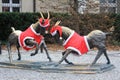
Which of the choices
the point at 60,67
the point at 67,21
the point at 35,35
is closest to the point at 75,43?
the point at 60,67

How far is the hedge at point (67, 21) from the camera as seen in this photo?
Result: 22.6m

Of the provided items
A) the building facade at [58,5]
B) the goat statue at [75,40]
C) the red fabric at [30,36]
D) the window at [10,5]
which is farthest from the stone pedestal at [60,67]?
the window at [10,5]

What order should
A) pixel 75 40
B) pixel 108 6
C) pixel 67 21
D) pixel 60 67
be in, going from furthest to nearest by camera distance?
1. pixel 108 6
2. pixel 67 21
3. pixel 75 40
4. pixel 60 67

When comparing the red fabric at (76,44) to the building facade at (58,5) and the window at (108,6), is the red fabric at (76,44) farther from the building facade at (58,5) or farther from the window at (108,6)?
the window at (108,6)

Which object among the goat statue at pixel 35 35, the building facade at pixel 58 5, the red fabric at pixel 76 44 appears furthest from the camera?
the building facade at pixel 58 5

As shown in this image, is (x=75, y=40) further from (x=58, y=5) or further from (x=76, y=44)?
(x=58, y=5)

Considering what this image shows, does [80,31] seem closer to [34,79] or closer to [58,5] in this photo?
[58,5]

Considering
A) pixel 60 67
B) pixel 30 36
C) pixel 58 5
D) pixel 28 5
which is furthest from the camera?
pixel 28 5

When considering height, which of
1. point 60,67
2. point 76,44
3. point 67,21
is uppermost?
point 76,44

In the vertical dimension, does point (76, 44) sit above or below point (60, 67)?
above

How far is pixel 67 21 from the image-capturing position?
2256 cm

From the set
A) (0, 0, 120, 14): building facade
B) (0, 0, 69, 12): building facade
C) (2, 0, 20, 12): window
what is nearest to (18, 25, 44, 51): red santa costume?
(0, 0, 120, 14): building facade

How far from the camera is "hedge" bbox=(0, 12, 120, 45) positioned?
74.1 ft

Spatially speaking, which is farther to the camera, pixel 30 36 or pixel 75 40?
pixel 30 36
